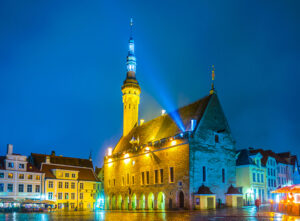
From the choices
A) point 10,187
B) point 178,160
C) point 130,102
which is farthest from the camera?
point 130,102

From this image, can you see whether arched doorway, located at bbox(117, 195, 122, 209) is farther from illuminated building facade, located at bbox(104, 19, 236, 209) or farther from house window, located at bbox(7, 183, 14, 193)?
house window, located at bbox(7, 183, 14, 193)

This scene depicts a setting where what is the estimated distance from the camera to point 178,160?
44.4 metres

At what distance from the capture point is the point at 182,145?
44.0m

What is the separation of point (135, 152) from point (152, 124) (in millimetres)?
5889

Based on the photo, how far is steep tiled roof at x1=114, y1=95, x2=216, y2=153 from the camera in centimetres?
4731

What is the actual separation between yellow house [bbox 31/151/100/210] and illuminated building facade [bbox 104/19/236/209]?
826cm

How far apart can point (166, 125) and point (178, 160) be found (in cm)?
869

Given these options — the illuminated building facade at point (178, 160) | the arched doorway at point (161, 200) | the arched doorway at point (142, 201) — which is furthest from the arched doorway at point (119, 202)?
the arched doorway at point (161, 200)

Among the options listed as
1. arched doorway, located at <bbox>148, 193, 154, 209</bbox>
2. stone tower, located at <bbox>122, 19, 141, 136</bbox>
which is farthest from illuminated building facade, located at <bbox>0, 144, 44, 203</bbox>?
arched doorway, located at <bbox>148, 193, 154, 209</bbox>

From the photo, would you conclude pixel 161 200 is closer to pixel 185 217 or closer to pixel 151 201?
pixel 151 201

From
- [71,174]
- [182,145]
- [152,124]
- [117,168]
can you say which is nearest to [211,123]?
[182,145]

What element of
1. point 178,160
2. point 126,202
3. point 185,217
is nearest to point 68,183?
point 126,202

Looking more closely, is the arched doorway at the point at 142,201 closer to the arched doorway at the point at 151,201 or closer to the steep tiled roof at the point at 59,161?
the arched doorway at the point at 151,201

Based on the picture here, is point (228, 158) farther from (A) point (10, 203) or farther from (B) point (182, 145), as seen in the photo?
(A) point (10, 203)
